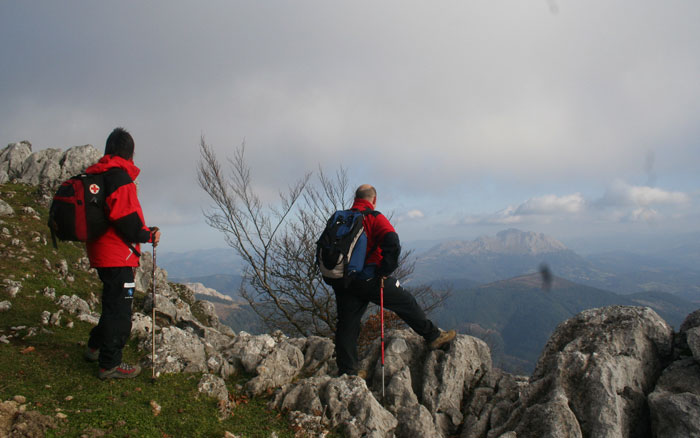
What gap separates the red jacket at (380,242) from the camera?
6645mm

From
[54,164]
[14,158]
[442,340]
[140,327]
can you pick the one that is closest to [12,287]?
[140,327]

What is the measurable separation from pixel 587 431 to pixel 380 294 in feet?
13.0

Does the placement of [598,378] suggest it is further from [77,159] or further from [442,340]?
[77,159]

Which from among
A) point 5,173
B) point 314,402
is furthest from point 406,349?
point 5,173

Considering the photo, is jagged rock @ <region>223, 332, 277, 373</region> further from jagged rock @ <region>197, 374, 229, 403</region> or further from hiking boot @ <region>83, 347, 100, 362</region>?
hiking boot @ <region>83, 347, 100, 362</region>

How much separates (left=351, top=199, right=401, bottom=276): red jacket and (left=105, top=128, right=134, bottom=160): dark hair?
13.5 feet

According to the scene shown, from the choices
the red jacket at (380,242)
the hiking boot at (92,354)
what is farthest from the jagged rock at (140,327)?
the red jacket at (380,242)

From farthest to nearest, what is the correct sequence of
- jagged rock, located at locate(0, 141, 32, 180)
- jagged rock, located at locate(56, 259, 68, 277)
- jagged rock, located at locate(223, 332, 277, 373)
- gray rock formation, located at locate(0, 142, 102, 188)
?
jagged rock, located at locate(0, 141, 32, 180), gray rock formation, located at locate(0, 142, 102, 188), jagged rock, located at locate(56, 259, 68, 277), jagged rock, located at locate(223, 332, 277, 373)

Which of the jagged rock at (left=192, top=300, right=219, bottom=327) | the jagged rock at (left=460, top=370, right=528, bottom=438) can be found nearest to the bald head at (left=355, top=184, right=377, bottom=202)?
the jagged rock at (left=460, top=370, right=528, bottom=438)

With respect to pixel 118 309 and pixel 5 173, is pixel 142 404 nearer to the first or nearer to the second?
pixel 118 309

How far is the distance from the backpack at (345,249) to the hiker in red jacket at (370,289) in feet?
0.70

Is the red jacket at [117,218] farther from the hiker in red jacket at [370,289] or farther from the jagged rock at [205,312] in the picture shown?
the jagged rock at [205,312]

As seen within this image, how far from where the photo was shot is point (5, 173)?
29.8 metres

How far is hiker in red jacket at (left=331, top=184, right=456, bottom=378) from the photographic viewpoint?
22.1 feet
